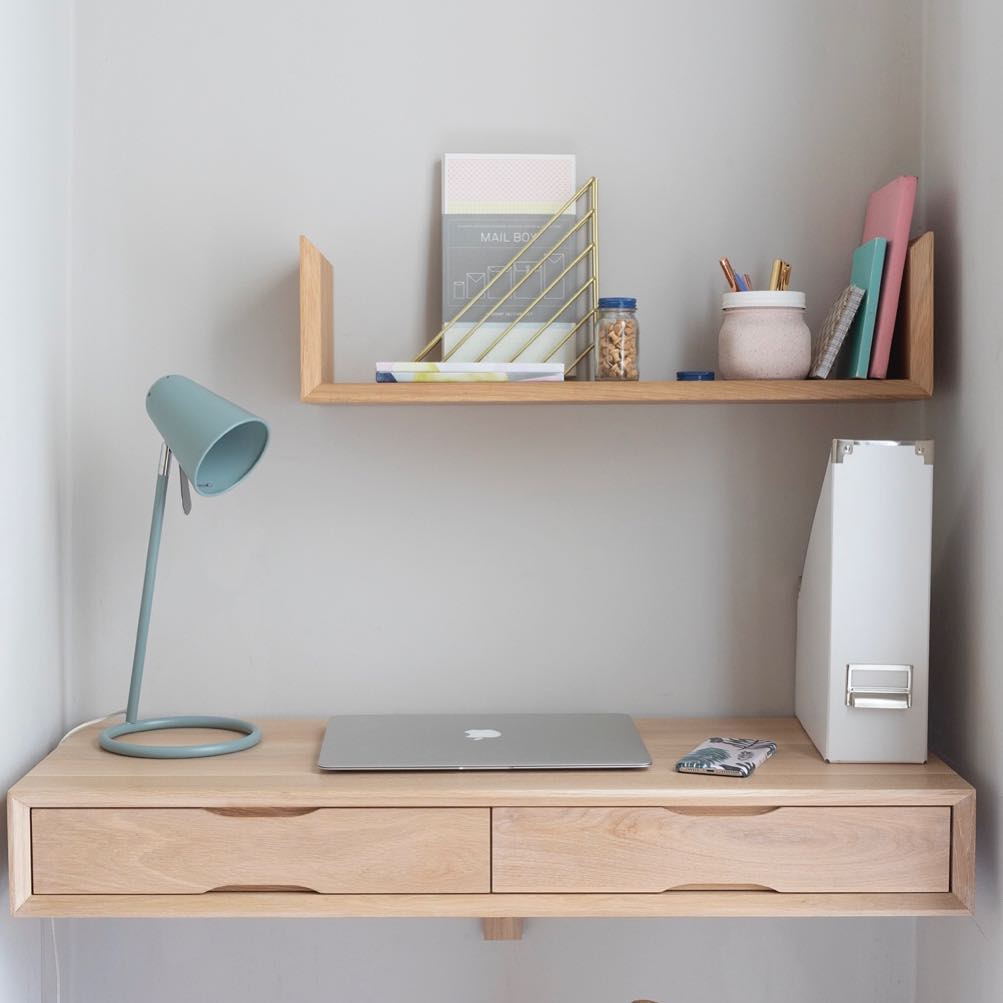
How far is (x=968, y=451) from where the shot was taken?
158cm

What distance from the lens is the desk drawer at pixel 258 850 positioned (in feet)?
4.72

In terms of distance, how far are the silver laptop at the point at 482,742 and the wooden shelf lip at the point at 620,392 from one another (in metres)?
0.45

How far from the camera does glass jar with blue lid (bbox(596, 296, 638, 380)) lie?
1638 millimetres

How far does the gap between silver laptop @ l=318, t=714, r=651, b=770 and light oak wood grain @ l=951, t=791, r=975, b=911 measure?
38cm

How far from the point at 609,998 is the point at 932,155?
1339 millimetres

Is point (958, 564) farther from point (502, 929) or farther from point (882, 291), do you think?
point (502, 929)

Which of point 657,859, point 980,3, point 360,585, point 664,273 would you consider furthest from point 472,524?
point 980,3

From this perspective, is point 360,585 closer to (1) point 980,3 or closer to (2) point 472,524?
(2) point 472,524

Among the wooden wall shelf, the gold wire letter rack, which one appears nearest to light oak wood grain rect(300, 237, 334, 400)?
the wooden wall shelf

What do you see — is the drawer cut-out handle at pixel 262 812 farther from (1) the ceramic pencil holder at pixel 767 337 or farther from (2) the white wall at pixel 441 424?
(1) the ceramic pencil holder at pixel 767 337

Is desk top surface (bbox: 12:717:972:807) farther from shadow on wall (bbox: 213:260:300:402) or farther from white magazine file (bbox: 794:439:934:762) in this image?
shadow on wall (bbox: 213:260:300:402)

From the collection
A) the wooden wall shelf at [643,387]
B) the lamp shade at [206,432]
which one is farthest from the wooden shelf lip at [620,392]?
the lamp shade at [206,432]

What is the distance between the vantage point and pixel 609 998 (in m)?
1.84

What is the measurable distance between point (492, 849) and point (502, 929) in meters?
0.41
